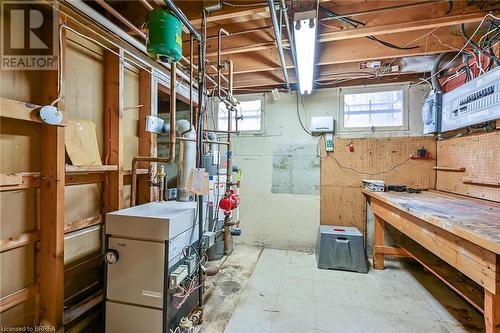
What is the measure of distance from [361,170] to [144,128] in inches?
106

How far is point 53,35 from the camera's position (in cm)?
143

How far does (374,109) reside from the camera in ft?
10.4

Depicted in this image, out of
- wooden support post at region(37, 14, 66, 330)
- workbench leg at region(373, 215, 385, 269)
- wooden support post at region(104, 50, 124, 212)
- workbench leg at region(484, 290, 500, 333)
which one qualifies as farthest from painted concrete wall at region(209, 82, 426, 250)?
wooden support post at region(37, 14, 66, 330)

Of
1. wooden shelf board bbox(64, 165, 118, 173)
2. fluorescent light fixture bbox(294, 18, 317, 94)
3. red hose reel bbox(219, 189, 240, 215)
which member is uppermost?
fluorescent light fixture bbox(294, 18, 317, 94)

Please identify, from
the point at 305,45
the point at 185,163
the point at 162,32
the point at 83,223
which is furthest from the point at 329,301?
the point at 162,32

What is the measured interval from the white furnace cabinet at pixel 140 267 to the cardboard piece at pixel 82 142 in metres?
0.50

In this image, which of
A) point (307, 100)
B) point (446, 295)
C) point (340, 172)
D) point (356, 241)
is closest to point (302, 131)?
point (307, 100)

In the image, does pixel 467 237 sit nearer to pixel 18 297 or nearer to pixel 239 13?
pixel 239 13

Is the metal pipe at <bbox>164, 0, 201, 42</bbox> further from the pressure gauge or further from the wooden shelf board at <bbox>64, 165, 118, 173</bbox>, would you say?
the pressure gauge

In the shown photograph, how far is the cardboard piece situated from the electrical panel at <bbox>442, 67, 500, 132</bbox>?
3.05 metres

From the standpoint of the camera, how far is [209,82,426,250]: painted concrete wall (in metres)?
3.31

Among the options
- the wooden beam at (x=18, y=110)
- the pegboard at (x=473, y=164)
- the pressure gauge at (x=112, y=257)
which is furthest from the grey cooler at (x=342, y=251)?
the wooden beam at (x=18, y=110)

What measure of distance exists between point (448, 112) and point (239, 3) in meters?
2.39

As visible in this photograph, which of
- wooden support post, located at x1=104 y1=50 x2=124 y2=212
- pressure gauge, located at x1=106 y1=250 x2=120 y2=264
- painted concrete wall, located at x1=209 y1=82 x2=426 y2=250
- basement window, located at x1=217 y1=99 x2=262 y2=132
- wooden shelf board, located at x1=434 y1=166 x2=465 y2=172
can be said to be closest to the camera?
pressure gauge, located at x1=106 y1=250 x2=120 y2=264
